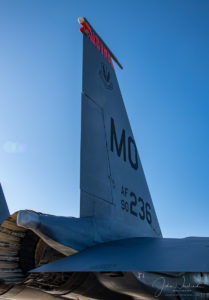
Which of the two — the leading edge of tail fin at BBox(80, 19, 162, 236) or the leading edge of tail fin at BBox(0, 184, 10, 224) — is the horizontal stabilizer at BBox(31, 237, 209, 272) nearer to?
the leading edge of tail fin at BBox(80, 19, 162, 236)

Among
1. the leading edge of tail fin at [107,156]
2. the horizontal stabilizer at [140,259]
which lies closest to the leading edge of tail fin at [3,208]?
the leading edge of tail fin at [107,156]

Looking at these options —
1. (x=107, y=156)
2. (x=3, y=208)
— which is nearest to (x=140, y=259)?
(x=107, y=156)

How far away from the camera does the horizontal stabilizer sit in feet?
7.34

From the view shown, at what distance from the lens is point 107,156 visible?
14.5 ft

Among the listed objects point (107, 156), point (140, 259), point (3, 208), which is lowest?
point (140, 259)

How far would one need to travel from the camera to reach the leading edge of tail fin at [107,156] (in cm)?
392

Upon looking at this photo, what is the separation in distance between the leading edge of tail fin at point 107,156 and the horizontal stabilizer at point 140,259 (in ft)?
3.03

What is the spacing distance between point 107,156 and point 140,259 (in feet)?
7.15

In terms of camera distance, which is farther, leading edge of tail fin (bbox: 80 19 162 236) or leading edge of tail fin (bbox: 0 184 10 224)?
leading edge of tail fin (bbox: 0 184 10 224)

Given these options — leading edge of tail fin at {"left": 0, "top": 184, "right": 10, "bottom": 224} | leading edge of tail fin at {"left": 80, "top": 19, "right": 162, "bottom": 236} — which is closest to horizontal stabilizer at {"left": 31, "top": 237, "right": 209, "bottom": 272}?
leading edge of tail fin at {"left": 80, "top": 19, "right": 162, "bottom": 236}

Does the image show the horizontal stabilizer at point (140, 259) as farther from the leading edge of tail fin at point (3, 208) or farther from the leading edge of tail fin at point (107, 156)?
the leading edge of tail fin at point (3, 208)

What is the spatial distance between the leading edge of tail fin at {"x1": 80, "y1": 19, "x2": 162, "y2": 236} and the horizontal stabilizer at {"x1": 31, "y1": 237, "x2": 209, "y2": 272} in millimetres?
925

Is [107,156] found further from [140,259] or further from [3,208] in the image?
[3,208]

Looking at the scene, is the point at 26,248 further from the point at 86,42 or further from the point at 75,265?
the point at 86,42
